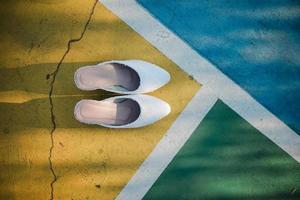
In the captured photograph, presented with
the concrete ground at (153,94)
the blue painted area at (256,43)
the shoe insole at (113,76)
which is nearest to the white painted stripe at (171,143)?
the concrete ground at (153,94)

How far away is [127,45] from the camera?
94.4 inches

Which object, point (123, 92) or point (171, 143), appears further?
point (171, 143)

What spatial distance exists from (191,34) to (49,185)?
4.26ft

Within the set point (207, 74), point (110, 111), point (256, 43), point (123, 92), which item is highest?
point (256, 43)

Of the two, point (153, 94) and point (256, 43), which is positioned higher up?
point (256, 43)

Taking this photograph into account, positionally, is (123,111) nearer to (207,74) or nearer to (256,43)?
(207,74)

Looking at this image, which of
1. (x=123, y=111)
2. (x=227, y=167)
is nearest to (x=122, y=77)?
(x=123, y=111)

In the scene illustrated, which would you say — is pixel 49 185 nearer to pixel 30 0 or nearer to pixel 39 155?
pixel 39 155

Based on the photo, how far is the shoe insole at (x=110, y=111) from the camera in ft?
7.39

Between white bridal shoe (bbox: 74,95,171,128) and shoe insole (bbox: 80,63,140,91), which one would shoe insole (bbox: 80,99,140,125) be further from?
shoe insole (bbox: 80,63,140,91)

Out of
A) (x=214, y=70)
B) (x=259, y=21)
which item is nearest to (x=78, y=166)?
(x=214, y=70)

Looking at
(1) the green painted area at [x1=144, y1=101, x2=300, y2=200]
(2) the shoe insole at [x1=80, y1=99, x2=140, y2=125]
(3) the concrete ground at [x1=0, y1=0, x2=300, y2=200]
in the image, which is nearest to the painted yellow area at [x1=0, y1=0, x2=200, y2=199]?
(3) the concrete ground at [x1=0, y1=0, x2=300, y2=200]

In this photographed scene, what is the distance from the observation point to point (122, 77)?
2.30 meters

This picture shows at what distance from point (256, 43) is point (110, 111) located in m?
0.98
